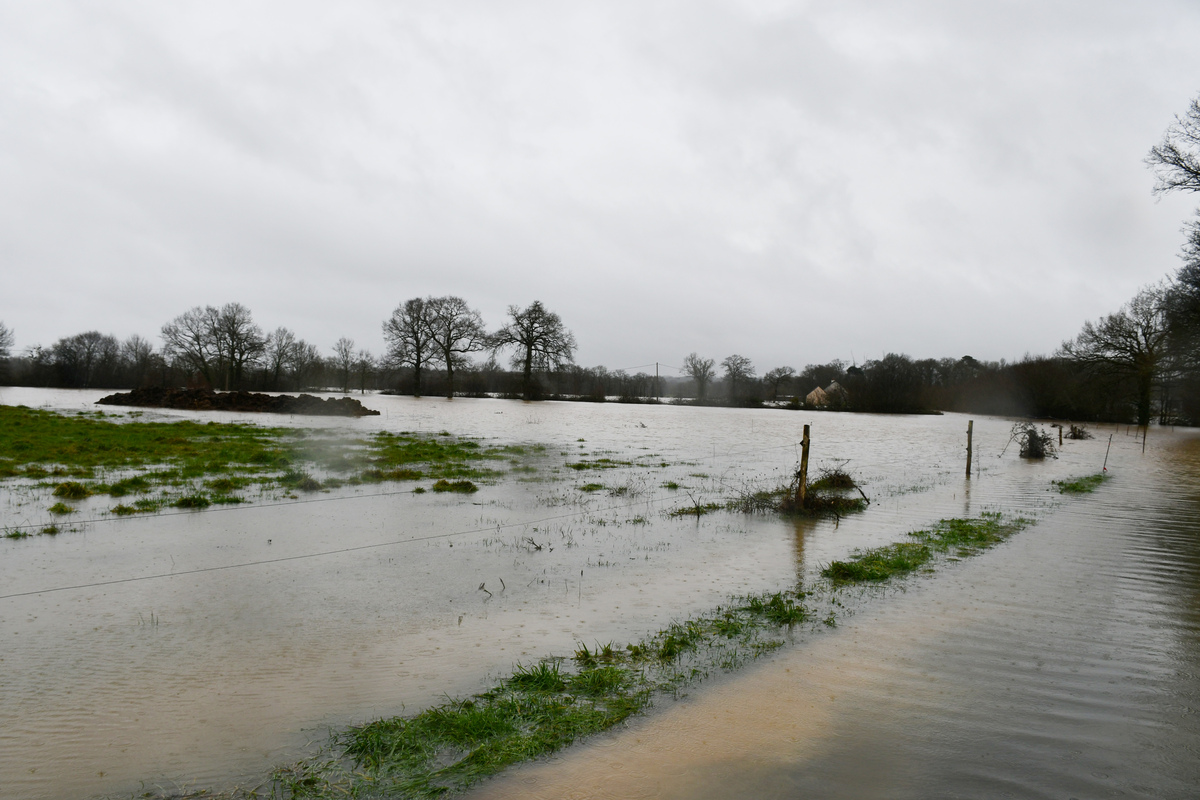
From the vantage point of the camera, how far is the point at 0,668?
4.82 meters

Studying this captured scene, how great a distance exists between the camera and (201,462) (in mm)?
15555

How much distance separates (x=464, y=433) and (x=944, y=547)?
75.0 ft

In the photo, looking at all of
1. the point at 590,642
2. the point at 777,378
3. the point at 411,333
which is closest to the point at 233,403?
the point at 411,333

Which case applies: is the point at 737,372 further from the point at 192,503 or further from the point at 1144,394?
the point at 192,503

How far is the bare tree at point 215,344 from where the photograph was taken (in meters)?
66.4

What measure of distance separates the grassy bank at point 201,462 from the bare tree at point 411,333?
1613 inches

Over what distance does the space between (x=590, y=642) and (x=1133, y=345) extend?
2307 inches

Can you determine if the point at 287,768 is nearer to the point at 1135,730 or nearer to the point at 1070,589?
the point at 1135,730

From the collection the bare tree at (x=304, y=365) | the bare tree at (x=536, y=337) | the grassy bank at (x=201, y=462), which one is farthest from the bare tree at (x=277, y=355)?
the grassy bank at (x=201, y=462)

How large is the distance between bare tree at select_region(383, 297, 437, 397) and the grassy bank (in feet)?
134

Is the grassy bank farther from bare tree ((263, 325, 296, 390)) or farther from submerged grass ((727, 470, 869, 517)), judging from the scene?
bare tree ((263, 325, 296, 390))

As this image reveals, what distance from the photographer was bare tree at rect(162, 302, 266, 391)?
2616 inches

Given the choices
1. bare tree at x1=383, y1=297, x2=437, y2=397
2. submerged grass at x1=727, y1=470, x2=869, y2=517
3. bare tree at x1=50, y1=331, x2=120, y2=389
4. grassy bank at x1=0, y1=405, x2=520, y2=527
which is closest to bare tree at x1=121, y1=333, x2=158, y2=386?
bare tree at x1=50, y1=331, x2=120, y2=389

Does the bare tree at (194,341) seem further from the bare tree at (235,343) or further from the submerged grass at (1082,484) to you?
the submerged grass at (1082,484)
